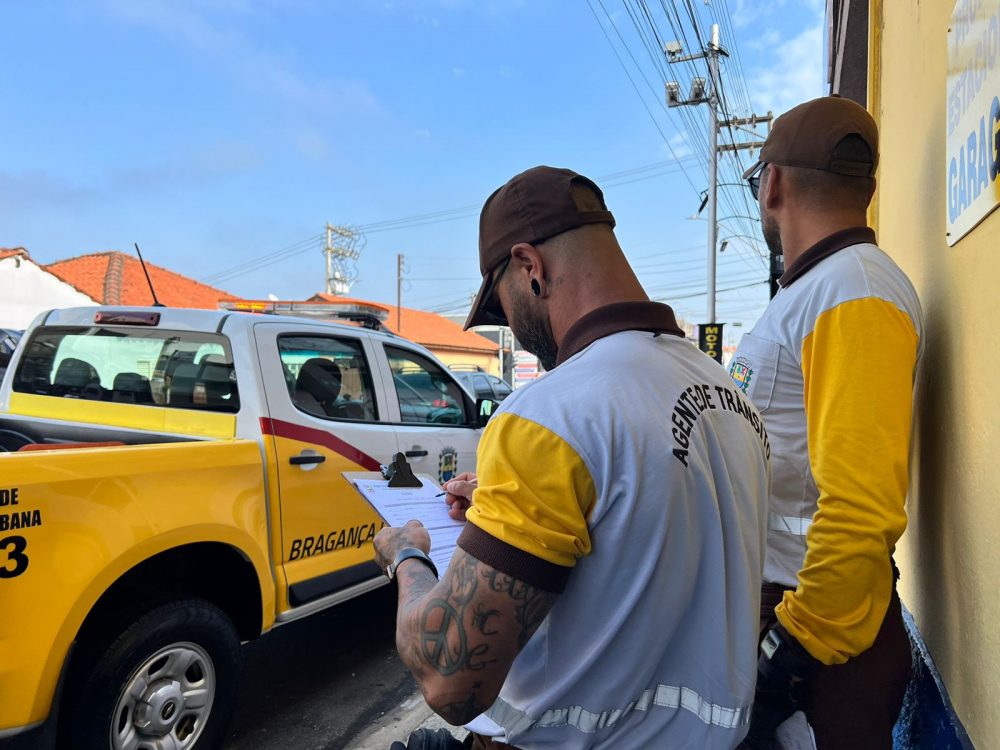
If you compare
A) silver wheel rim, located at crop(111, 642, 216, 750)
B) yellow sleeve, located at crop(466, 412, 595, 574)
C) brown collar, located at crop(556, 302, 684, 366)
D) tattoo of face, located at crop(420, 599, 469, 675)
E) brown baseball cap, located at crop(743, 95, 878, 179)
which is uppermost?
brown baseball cap, located at crop(743, 95, 878, 179)

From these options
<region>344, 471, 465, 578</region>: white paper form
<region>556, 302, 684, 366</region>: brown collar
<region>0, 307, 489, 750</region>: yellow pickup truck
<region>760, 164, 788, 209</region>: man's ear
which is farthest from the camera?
<region>0, 307, 489, 750</region>: yellow pickup truck

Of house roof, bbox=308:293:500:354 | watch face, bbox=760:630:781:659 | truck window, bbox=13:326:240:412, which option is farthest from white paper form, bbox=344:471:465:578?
house roof, bbox=308:293:500:354

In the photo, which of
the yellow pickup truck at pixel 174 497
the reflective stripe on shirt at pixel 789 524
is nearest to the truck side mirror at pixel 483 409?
the yellow pickup truck at pixel 174 497

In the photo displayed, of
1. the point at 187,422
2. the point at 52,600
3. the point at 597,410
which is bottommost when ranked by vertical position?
the point at 52,600

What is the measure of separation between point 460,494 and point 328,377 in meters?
2.41

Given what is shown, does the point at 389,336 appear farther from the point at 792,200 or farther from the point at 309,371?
the point at 792,200

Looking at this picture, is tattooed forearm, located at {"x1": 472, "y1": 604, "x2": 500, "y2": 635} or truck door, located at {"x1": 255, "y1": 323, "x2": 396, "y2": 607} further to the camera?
truck door, located at {"x1": 255, "y1": 323, "x2": 396, "y2": 607}

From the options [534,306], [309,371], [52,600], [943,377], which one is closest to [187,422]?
[309,371]

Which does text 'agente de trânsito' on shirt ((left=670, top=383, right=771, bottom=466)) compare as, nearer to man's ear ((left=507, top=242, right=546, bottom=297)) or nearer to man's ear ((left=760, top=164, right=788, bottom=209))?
man's ear ((left=507, top=242, right=546, bottom=297))

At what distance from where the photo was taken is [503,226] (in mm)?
1219

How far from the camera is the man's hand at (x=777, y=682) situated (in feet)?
4.61

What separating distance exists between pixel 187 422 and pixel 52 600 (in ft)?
3.89

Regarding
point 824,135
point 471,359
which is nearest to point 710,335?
point 824,135

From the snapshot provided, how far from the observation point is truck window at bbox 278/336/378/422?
3496 millimetres
